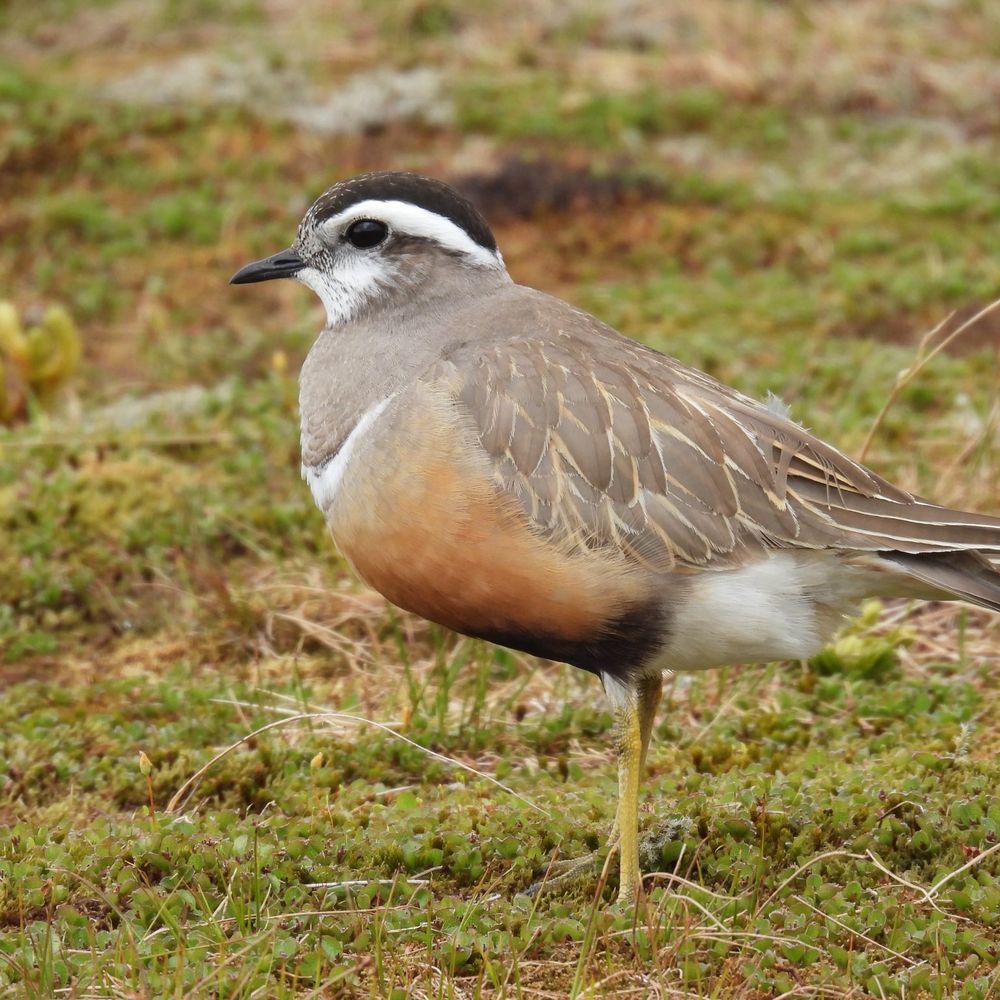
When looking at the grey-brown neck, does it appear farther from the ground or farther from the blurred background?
the blurred background

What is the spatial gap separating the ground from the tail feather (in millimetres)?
792

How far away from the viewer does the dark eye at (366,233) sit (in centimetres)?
560

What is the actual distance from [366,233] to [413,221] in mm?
192

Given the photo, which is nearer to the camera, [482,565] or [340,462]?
[482,565]

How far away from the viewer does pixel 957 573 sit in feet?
15.9

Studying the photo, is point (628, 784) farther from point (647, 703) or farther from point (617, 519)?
point (617, 519)

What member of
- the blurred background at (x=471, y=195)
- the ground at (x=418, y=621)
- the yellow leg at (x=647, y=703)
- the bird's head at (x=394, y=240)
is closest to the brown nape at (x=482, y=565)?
the yellow leg at (x=647, y=703)

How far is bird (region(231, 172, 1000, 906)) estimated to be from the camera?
4730 mm

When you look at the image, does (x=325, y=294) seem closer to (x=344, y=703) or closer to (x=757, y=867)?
(x=344, y=703)

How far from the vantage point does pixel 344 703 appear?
6.21 meters

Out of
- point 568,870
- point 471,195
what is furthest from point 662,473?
point 471,195

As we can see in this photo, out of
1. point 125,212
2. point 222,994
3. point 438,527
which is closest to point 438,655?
point 438,527

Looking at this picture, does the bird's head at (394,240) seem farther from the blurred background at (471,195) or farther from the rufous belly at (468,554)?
the blurred background at (471,195)

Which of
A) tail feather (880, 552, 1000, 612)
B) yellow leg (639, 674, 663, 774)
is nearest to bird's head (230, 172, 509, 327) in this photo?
yellow leg (639, 674, 663, 774)
